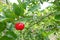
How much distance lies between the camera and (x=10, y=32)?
613 millimetres

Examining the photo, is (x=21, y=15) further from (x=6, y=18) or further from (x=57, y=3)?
(x=57, y=3)

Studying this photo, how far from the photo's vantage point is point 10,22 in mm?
611

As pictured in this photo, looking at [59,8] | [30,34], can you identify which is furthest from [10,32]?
[30,34]

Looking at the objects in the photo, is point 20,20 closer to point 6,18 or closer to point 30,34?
point 6,18

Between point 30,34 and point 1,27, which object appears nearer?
point 1,27

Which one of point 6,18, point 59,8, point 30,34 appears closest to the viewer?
point 6,18

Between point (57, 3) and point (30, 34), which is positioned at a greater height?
point (57, 3)

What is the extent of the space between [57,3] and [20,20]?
0.23m

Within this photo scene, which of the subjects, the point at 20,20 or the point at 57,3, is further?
the point at 57,3

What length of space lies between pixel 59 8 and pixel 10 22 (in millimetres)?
211

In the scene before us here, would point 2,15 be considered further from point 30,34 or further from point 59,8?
point 30,34

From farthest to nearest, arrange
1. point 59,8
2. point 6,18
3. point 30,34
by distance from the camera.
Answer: point 30,34
point 59,8
point 6,18

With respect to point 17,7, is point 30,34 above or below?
below

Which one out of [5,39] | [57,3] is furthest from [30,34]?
[5,39]
